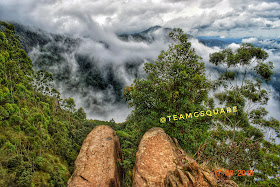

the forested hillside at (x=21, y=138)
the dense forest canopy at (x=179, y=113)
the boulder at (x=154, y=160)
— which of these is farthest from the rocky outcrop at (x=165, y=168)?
the forested hillside at (x=21, y=138)

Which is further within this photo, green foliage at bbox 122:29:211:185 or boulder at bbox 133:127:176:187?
green foliage at bbox 122:29:211:185

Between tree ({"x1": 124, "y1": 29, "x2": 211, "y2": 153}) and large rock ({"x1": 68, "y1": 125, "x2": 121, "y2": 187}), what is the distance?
4178mm

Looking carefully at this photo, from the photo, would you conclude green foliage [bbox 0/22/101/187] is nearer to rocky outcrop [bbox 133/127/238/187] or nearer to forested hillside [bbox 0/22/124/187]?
forested hillside [bbox 0/22/124/187]

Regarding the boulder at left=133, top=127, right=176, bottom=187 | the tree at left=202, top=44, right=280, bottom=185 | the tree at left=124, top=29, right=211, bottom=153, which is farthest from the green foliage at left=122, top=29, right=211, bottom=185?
the tree at left=202, top=44, right=280, bottom=185

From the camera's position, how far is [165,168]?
29.5ft

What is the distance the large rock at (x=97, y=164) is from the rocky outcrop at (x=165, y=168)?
14.3ft

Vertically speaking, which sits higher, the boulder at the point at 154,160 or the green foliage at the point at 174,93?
the green foliage at the point at 174,93

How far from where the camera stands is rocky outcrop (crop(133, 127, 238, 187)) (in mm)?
6871

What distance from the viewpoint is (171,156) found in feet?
32.2

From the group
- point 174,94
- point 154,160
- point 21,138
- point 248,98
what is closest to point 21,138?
point 21,138

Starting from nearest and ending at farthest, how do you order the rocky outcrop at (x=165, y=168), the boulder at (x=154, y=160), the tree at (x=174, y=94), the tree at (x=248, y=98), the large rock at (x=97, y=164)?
1. the rocky outcrop at (x=165, y=168)
2. the boulder at (x=154, y=160)
3. the large rock at (x=97, y=164)
4. the tree at (x=174, y=94)
5. the tree at (x=248, y=98)

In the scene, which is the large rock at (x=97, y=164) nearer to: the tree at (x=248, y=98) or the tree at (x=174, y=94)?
the tree at (x=174, y=94)

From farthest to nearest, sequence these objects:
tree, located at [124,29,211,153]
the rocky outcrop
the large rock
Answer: tree, located at [124,29,211,153] → the large rock → the rocky outcrop

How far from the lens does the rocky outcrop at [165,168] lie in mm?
6871
